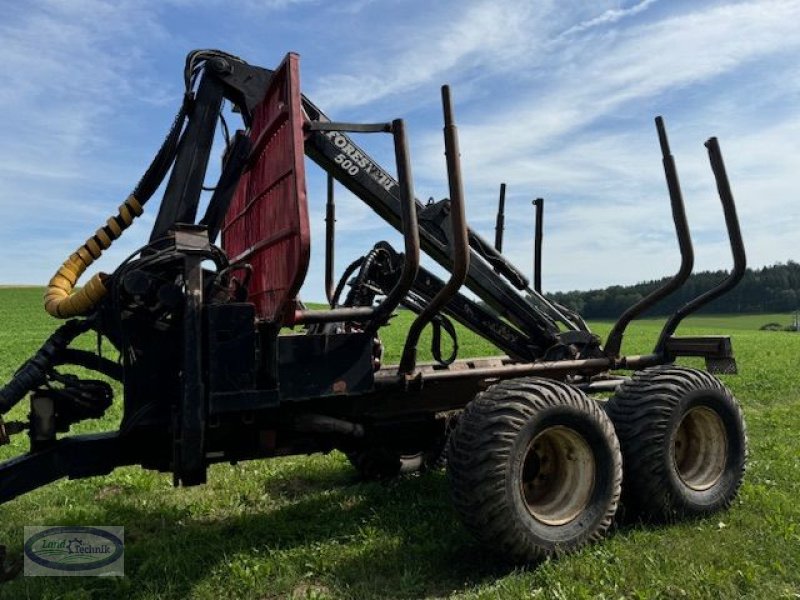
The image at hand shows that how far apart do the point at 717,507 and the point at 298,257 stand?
3194mm

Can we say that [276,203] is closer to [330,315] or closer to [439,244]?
[330,315]

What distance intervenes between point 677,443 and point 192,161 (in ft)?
12.2

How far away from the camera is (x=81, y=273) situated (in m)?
4.33

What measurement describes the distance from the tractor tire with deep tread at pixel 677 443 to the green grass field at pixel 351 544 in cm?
15

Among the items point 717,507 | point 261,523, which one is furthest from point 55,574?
point 717,507

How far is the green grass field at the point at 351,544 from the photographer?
3.59 metres

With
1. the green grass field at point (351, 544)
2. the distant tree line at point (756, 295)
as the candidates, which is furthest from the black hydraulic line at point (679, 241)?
the distant tree line at point (756, 295)

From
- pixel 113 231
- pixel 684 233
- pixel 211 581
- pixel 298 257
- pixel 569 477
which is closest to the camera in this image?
pixel 298 257

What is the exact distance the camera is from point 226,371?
3.57 meters

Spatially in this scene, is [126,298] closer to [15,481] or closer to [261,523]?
[15,481]

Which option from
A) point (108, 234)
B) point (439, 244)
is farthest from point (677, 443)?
point (108, 234)

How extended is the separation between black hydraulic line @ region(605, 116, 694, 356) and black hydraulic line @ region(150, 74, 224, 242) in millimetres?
3069

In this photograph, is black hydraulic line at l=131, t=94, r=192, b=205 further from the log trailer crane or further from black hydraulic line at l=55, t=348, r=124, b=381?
black hydraulic line at l=55, t=348, r=124, b=381

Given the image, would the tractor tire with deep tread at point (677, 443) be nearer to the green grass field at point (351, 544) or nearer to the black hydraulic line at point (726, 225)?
the green grass field at point (351, 544)
